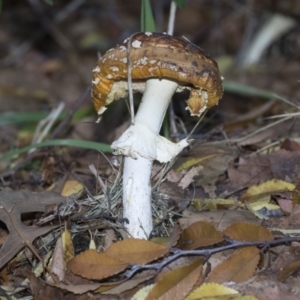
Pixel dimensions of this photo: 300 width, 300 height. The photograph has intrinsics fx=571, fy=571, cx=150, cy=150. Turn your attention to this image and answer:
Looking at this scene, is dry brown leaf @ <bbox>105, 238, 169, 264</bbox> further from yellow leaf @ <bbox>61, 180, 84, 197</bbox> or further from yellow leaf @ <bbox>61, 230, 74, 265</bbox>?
yellow leaf @ <bbox>61, 180, 84, 197</bbox>

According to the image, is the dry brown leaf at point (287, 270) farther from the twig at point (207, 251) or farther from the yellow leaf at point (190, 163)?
the yellow leaf at point (190, 163)

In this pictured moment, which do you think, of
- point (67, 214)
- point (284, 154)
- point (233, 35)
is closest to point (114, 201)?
point (67, 214)

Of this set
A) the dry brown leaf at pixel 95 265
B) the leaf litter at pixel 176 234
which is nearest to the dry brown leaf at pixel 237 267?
the leaf litter at pixel 176 234

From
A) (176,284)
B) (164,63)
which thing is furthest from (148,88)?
(176,284)

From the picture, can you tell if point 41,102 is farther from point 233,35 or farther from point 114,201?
point 114,201

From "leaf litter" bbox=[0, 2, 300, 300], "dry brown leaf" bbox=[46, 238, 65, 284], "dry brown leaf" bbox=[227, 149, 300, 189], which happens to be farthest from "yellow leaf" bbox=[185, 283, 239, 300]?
"dry brown leaf" bbox=[227, 149, 300, 189]

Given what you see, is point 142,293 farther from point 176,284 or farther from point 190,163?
point 190,163
